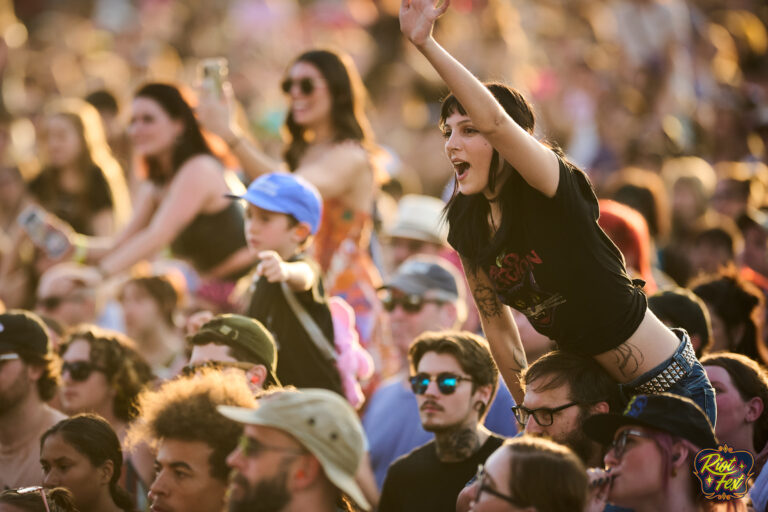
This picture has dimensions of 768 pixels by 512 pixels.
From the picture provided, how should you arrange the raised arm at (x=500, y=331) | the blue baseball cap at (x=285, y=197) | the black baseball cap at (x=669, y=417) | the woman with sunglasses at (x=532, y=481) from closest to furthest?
the woman with sunglasses at (x=532, y=481)
the black baseball cap at (x=669, y=417)
the raised arm at (x=500, y=331)
the blue baseball cap at (x=285, y=197)

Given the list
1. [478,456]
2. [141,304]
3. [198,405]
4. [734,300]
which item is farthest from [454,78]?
[141,304]

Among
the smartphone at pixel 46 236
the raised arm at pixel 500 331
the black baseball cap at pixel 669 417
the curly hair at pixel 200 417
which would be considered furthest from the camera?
the smartphone at pixel 46 236

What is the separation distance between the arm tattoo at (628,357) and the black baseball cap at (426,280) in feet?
8.37

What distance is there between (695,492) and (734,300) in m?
2.22

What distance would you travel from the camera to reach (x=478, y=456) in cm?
464

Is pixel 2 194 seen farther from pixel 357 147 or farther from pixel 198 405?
pixel 198 405

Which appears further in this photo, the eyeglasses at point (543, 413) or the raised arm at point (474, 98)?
the eyeglasses at point (543, 413)

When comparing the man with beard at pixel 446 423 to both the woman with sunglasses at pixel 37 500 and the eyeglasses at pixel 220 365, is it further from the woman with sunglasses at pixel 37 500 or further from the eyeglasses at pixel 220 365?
the woman with sunglasses at pixel 37 500

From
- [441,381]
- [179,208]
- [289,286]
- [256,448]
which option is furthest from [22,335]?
[256,448]

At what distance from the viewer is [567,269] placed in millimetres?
3576

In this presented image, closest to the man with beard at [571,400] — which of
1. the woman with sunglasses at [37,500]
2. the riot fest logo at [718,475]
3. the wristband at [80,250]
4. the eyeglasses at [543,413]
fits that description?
the eyeglasses at [543,413]

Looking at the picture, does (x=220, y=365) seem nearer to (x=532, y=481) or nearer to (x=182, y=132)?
(x=532, y=481)

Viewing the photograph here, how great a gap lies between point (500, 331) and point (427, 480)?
81cm

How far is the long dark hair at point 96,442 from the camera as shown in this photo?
15.1ft
